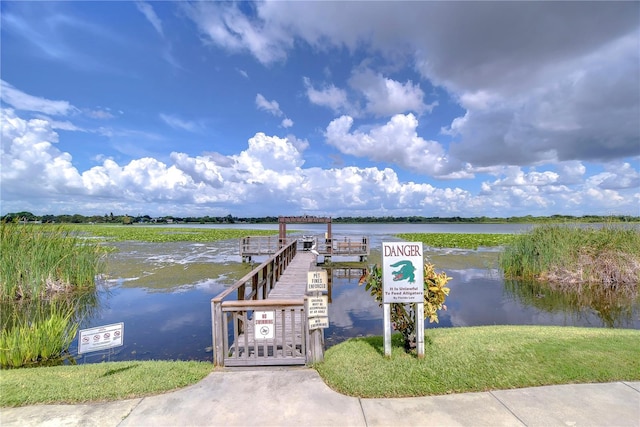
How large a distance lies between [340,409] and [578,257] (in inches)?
609

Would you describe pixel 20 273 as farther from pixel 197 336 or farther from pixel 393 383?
pixel 393 383

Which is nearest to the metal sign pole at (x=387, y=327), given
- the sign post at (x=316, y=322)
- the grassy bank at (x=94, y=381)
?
the sign post at (x=316, y=322)

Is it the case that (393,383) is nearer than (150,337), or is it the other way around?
(393,383)

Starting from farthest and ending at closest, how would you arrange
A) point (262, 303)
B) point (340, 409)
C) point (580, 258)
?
point (580, 258), point (262, 303), point (340, 409)

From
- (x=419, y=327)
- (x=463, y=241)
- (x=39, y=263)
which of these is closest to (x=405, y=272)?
(x=419, y=327)

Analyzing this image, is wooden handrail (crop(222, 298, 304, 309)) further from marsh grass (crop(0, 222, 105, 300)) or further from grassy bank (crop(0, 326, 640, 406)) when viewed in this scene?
marsh grass (crop(0, 222, 105, 300))

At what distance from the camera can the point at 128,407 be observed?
3.62 meters

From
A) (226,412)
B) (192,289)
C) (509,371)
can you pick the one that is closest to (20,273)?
(192,289)

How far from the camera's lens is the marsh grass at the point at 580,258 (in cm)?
1333

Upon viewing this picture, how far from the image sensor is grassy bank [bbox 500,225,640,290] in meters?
13.4

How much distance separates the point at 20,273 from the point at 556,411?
48.8 feet

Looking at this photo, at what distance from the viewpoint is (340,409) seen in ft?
11.6

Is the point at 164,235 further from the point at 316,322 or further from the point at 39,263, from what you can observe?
the point at 316,322

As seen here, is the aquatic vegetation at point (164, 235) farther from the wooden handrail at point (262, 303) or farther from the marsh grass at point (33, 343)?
the wooden handrail at point (262, 303)
